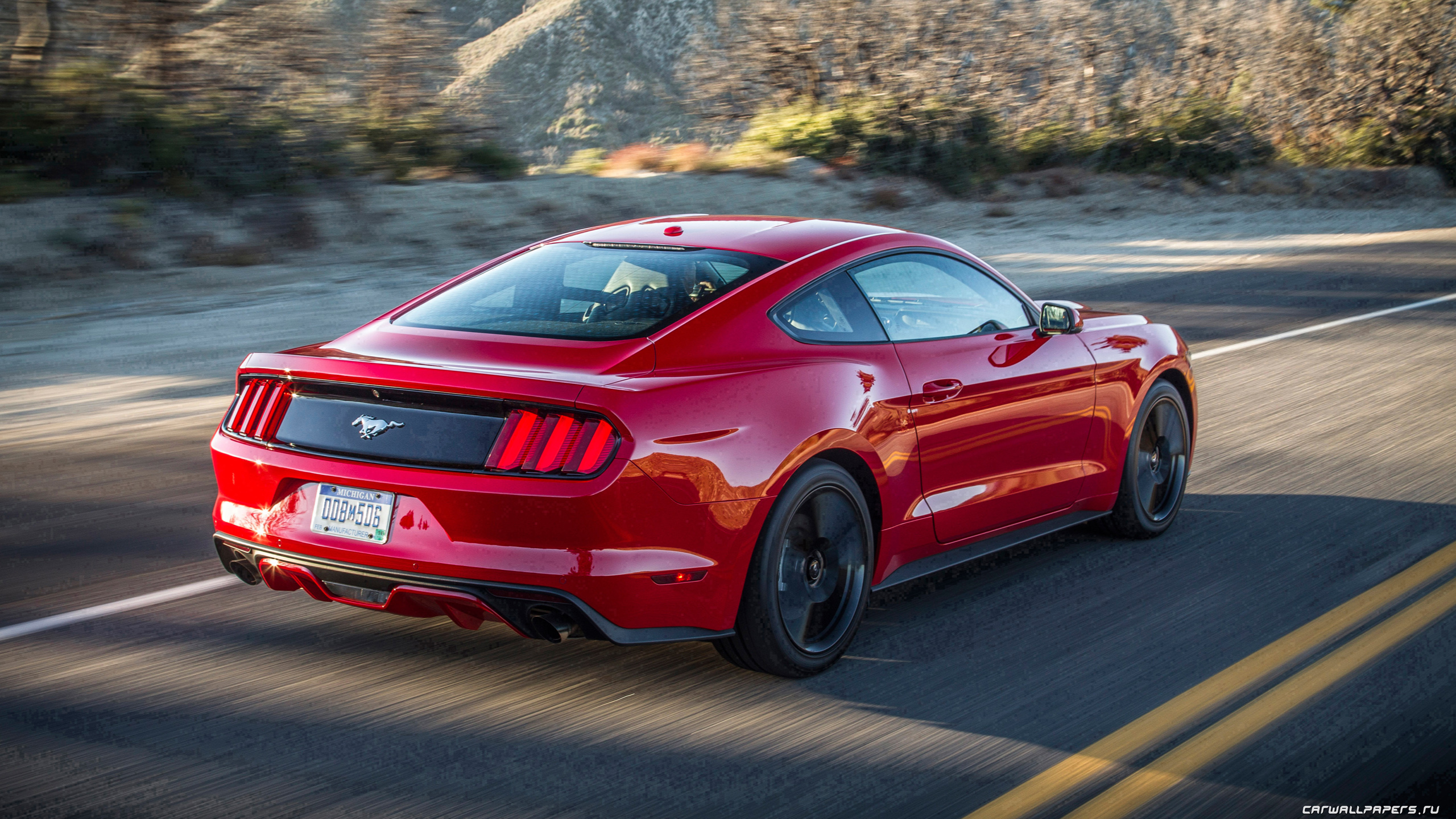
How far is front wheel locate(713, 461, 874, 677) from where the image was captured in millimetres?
4312

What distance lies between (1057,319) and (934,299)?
2.03 feet

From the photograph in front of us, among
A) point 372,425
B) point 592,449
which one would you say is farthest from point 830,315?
point 372,425

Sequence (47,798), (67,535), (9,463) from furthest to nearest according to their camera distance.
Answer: (9,463)
(67,535)
(47,798)

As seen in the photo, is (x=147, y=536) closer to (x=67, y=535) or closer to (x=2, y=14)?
(x=67, y=535)

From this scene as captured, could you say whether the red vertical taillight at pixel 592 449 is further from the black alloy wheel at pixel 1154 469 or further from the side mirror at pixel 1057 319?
the black alloy wheel at pixel 1154 469

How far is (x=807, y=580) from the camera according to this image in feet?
14.9

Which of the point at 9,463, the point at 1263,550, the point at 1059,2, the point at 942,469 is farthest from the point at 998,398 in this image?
the point at 1059,2

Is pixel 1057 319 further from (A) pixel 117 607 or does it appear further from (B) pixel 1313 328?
(B) pixel 1313 328

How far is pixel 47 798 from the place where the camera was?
11.6 ft

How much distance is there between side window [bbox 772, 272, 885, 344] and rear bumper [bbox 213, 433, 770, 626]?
0.73 m

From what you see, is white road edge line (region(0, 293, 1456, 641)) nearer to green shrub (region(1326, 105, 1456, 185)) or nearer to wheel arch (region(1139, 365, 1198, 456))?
wheel arch (region(1139, 365, 1198, 456))

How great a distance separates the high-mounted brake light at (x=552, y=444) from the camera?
3920 mm

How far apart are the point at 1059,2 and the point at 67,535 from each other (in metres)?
30.5

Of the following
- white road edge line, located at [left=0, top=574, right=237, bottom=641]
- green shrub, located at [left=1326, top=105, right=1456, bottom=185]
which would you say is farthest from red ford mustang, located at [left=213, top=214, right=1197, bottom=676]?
green shrub, located at [left=1326, top=105, right=1456, bottom=185]
